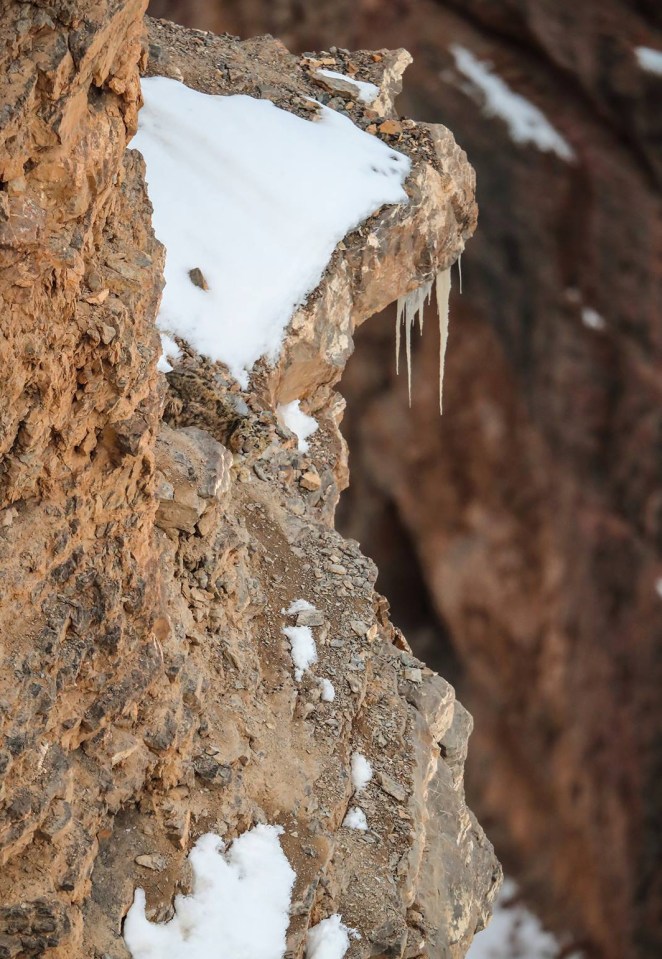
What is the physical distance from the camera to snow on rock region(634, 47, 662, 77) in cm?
1190

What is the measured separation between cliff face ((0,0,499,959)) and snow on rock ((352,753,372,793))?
2.5 inches

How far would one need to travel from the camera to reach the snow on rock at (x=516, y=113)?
12.6 m

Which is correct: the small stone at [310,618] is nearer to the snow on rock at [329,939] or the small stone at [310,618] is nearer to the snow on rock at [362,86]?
the snow on rock at [329,939]

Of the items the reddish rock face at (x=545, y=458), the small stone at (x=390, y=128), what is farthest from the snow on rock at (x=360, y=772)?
the reddish rock face at (x=545, y=458)

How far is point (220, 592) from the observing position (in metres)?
6.45

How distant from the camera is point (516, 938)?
1418 centimetres

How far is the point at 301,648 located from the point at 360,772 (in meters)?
0.87

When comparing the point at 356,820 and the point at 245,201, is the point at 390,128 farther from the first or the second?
the point at 356,820

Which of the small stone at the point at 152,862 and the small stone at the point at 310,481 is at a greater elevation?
the small stone at the point at 152,862

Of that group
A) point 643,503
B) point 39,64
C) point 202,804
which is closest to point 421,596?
point 643,503

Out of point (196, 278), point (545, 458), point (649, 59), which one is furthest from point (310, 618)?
point (649, 59)

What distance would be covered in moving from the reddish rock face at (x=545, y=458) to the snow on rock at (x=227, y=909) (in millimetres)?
8520

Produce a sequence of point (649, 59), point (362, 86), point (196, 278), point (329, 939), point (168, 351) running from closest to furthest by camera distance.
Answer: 1. point (329, 939)
2. point (168, 351)
3. point (196, 278)
4. point (362, 86)
5. point (649, 59)

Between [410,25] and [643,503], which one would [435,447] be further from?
[410,25]
